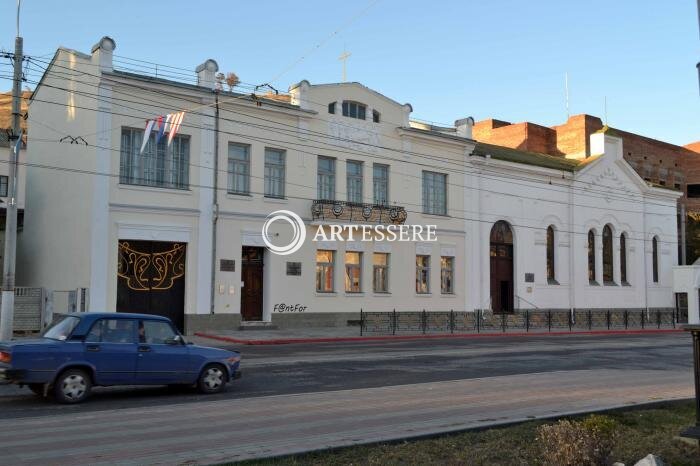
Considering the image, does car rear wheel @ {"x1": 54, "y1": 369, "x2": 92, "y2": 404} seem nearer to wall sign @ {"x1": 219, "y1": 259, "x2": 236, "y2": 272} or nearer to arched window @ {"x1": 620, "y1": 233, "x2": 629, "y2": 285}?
wall sign @ {"x1": 219, "y1": 259, "x2": 236, "y2": 272}

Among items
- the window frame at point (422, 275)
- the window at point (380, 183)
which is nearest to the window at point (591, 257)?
the window frame at point (422, 275)

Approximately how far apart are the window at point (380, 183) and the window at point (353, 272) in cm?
287

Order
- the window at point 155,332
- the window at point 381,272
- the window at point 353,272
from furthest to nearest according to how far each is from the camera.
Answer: the window at point 381,272 → the window at point 353,272 → the window at point 155,332

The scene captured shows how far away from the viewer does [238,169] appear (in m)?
29.6

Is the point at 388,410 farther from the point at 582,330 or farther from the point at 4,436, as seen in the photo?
the point at 582,330

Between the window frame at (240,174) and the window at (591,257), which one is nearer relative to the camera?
the window frame at (240,174)

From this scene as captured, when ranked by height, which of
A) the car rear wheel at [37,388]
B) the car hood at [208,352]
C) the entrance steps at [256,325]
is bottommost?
the car rear wheel at [37,388]

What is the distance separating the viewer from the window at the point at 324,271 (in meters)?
31.9

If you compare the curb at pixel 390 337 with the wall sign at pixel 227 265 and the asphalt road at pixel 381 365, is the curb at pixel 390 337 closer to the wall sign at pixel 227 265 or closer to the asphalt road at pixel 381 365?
the asphalt road at pixel 381 365

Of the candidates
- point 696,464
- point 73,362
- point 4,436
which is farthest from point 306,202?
point 696,464

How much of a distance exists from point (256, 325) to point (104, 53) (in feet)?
39.9

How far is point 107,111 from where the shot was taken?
26000 mm

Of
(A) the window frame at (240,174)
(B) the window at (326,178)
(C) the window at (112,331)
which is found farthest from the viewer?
(B) the window at (326,178)

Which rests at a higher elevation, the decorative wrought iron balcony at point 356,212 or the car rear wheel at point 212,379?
the decorative wrought iron balcony at point 356,212
